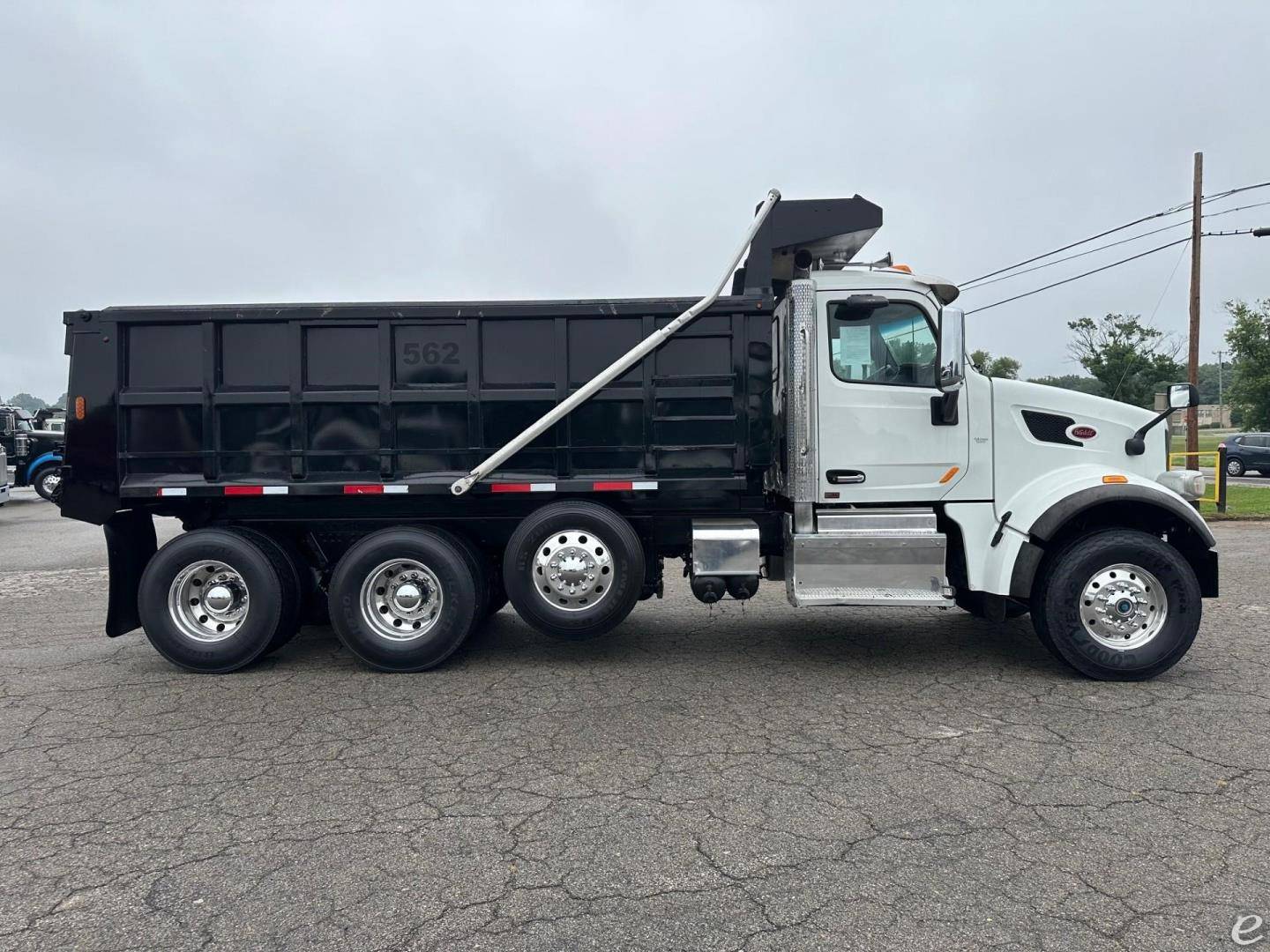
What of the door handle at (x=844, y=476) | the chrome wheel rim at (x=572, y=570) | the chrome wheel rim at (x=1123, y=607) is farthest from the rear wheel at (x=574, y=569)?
the chrome wheel rim at (x=1123, y=607)

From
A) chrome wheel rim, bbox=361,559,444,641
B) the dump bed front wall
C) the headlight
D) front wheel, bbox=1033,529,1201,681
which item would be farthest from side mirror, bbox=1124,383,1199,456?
chrome wheel rim, bbox=361,559,444,641

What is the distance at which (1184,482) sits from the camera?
5891 millimetres

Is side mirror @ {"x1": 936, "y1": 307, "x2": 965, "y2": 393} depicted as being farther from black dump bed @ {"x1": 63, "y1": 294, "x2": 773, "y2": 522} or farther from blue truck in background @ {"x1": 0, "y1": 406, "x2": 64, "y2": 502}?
blue truck in background @ {"x1": 0, "y1": 406, "x2": 64, "y2": 502}

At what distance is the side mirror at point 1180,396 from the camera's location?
5473 millimetres

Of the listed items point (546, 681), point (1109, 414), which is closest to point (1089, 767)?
point (1109, 414)

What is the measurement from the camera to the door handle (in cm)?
595

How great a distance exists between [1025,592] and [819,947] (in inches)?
140

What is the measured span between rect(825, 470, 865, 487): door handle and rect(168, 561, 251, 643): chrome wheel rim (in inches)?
161

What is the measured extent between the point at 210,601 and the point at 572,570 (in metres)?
2.55

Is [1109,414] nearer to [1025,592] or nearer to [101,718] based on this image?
[1025,592]

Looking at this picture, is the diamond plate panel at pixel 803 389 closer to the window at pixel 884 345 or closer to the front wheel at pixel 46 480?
the window at pixel 884 345

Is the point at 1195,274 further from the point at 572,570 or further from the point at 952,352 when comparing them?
the point at 572,570

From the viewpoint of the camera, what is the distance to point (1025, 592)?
564 cm

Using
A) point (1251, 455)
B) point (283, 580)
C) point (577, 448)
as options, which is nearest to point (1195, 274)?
point (1251, 455)
